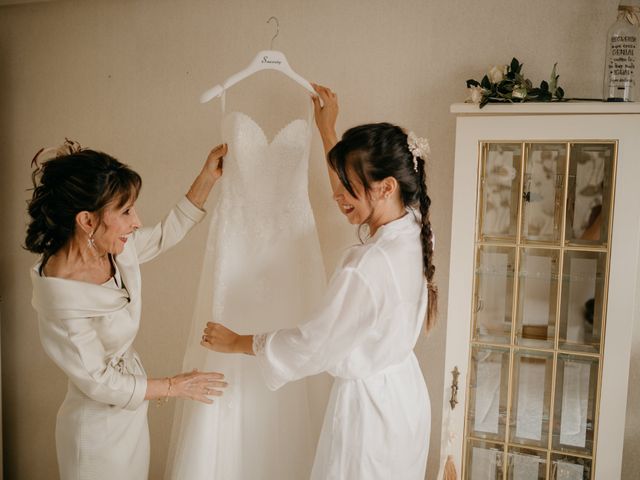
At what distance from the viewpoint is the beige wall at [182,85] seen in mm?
1812

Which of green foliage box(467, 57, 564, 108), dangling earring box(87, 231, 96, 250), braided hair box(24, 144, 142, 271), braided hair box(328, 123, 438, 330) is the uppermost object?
green foliage box(467, 57, 564, 108)

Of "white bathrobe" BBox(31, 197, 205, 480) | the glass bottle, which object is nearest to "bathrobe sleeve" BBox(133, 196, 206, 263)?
"white bathrobe" BBox(31, 197, 205, 480)

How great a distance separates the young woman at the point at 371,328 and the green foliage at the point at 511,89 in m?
0.30

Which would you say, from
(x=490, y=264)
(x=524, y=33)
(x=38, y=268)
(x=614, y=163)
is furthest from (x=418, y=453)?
(x=524, y=33)

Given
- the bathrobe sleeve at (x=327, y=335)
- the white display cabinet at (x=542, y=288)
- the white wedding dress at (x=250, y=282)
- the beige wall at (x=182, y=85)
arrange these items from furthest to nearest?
the beige wall at (x=182, y=85) → the white wedding dress at (x=250, y=282) → the white display cabinet at (x=542, y=288) → the bathrobe sleeve at (x=327, y=335)

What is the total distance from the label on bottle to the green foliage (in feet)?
0.45

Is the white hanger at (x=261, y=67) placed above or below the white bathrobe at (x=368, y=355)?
above

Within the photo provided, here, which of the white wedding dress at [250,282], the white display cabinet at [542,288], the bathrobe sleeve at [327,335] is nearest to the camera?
the bathrobe sleeve at [327,335]

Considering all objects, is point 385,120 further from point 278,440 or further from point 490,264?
point 278,440

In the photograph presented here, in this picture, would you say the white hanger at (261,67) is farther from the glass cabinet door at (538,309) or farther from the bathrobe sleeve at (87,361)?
the bathrobe sleeve at (87,361)

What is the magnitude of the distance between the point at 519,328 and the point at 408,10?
112cm

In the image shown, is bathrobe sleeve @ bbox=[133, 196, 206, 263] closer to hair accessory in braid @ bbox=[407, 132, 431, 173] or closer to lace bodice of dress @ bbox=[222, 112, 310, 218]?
lace bodice of dress @ bbox=[222, 112, 310, 218]

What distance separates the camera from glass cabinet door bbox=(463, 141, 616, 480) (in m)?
1.59

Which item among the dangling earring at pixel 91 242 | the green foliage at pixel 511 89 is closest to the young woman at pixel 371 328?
the green foliage at pixel 511 89
